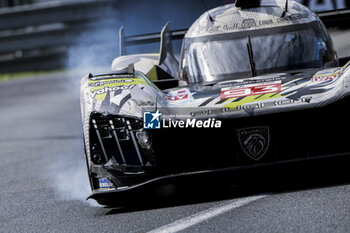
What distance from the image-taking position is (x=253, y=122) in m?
5.14

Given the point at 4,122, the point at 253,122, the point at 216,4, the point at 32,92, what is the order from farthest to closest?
the point at 32,92 < the point at 4,122 < the point at 216,4 < the point at 253,122

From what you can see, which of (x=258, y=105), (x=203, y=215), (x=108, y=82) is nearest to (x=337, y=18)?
(x=108, y=82)

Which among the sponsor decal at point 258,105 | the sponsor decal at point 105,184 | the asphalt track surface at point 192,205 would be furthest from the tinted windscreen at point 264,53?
the sponsor decal at point 105,184

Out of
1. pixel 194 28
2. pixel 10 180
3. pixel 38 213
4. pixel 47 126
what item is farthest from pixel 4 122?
pixel 38 213

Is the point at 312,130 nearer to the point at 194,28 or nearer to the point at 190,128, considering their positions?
the point at 190,128

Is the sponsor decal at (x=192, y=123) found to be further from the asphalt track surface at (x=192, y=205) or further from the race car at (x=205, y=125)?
the asphalt track surface at (x=192, y=205)

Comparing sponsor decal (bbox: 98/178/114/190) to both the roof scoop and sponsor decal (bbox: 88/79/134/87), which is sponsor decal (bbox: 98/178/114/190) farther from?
the roof scoop

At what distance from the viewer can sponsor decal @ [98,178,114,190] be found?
543 centimetres

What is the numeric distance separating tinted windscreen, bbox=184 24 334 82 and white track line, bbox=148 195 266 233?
1.78m

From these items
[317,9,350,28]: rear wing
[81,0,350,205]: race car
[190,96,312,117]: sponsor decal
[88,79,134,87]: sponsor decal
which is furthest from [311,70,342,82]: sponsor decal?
[317,9,350,28]: rear wing

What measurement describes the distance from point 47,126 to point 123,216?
6.87 metres

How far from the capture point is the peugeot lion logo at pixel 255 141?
5.14 m

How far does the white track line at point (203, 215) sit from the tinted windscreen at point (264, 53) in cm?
178

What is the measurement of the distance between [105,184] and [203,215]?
0.91 m
